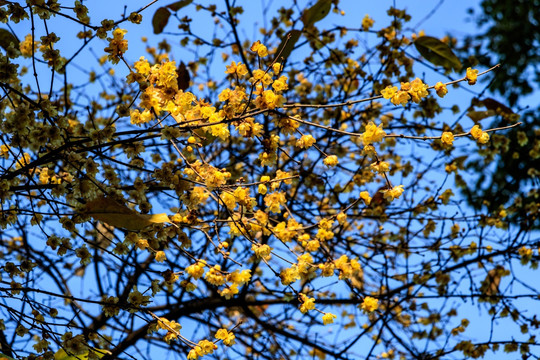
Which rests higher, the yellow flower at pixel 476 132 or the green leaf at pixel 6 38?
the green leaf at pixel 6 38

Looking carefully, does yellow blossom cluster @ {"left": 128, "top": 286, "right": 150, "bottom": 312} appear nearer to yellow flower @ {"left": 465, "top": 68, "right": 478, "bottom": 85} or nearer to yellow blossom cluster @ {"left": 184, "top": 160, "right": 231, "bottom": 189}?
yellow blossom cluster @ {"left": 184, "top": 160, "right": 231, "bottom": 189}

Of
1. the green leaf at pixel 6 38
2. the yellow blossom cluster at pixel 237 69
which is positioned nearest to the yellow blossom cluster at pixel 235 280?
the yellow blossom cluster at pixel 237 69

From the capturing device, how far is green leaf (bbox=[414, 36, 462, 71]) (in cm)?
308

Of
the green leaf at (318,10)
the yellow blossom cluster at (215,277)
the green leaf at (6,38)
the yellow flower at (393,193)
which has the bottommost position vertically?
the yellow blossom cluster at (215,277)

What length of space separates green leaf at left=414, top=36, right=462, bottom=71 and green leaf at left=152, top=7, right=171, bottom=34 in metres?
1.58

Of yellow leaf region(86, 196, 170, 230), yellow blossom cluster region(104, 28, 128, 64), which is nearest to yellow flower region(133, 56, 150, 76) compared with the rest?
yellow blossom cluster region(104, 28, 128, 64)

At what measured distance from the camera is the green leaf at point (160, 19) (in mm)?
3283

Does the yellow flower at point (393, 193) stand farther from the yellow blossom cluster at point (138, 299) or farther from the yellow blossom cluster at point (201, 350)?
the yellow blossom cluster at point (138, 299)

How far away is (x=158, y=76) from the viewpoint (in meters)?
2.07

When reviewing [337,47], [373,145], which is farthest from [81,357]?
[337,47]

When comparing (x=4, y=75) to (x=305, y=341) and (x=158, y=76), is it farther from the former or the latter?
(x=305, y=341)

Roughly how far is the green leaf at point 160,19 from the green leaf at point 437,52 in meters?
1.58

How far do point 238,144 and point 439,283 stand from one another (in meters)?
1.96

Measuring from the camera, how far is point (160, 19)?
10.9ft
